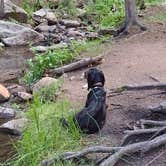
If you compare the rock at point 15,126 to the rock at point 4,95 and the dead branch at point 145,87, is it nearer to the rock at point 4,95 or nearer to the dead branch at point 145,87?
the dead branch at point 145,87

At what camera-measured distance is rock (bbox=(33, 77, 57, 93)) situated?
8.13m

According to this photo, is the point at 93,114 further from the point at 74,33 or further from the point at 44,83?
the point at 74,33

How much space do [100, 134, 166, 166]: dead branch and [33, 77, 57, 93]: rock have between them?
3.32 metres

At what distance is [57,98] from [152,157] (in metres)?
3.06

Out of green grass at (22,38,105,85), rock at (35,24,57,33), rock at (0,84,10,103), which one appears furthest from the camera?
rock at (35,24,57,33)

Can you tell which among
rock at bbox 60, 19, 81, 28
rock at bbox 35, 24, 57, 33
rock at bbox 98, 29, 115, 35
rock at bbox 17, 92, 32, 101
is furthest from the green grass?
rock at bbox 60, 19, 81, 28

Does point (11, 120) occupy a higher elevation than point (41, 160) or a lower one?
lower

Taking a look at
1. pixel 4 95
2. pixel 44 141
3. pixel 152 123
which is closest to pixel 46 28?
pixel 4 95

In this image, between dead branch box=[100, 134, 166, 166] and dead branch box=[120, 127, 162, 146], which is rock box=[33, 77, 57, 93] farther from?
dead branch box=[100, 134, 166, 166]

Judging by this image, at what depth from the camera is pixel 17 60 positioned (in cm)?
1159

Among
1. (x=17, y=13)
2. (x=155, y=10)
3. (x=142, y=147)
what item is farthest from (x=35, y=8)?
(x=142, y=147)

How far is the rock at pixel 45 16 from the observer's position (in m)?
16.0

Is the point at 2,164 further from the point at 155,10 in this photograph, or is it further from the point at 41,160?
A: the point at 155,10

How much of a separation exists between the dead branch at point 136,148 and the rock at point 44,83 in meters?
3.32
